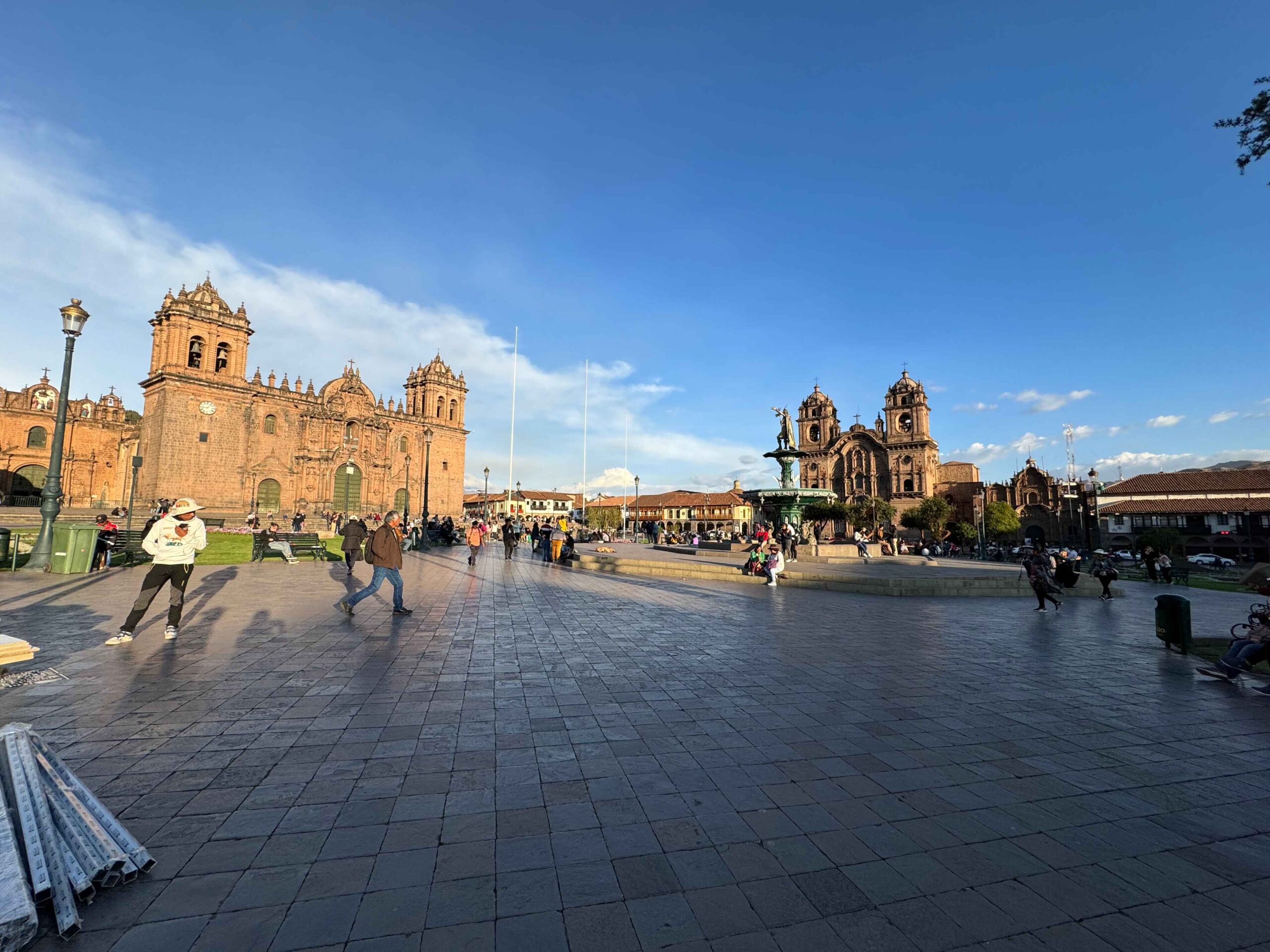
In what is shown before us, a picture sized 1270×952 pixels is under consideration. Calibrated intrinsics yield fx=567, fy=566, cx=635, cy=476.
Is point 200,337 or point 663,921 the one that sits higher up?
point 200,337

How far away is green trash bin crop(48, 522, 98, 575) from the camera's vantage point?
1302 cm

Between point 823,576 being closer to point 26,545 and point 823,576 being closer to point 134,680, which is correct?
point 134,680

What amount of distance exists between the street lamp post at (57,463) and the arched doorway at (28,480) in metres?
43.6

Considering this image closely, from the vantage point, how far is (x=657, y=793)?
334cm

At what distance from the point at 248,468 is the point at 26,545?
30103mm

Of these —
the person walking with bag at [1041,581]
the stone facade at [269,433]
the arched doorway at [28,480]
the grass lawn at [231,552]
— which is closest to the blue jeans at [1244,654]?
the person walking with bag at [1041,581]

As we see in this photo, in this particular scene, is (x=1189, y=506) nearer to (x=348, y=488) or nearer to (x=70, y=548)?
(x=70, y=548)

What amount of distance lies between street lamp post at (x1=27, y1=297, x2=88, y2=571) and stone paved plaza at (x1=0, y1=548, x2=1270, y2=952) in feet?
24.8

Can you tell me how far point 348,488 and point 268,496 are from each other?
21.7 feet

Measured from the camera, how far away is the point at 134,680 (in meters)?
5.27

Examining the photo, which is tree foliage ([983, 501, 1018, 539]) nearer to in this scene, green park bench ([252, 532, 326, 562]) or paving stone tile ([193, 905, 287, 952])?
green park bench ([252, 532, 326, 562])

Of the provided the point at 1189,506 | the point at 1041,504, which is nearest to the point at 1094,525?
the point at 1189,506

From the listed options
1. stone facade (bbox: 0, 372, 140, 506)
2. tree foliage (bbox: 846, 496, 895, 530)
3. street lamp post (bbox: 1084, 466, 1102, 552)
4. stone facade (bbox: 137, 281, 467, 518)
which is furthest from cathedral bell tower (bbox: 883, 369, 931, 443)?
stone facade (bbox: 0, 372, 140, 506)

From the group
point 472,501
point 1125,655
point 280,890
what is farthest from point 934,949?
point 472,501
